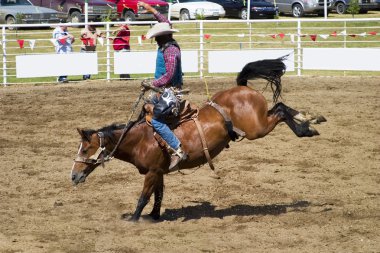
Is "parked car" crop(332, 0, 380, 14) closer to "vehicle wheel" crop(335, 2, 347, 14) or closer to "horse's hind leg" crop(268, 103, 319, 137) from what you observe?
"vehicle wheel" crop(335, 2, 347, 14)

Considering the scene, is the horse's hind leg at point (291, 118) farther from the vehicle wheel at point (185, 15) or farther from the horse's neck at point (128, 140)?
the vehicle wheel at point (185, 15)

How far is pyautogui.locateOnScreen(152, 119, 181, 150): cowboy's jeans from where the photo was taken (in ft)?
25.7

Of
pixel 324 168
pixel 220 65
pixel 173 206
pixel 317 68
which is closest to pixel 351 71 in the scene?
pixel 317 68

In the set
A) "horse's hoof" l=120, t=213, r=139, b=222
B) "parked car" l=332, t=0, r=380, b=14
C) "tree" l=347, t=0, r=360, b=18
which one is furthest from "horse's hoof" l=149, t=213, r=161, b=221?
"parked car" l=332, t=0, r=380, b=14

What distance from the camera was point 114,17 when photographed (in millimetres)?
29578

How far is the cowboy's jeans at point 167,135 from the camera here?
25.7 ft

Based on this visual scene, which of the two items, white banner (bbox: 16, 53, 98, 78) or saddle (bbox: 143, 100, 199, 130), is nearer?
saddle (bbox: 143, 100, 199, 130)

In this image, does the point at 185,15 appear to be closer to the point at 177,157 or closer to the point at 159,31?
the point at 159,31

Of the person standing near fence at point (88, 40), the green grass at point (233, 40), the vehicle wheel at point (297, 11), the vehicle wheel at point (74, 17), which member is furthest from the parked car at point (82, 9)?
the person standing near fence at point (88, 40)

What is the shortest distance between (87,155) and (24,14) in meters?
20.7

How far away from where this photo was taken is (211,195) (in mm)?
9039

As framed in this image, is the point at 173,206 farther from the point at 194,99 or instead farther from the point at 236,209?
the point at 194,99

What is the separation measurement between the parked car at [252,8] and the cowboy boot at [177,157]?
23.7 metres

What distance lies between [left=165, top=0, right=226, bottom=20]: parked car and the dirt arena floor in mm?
16596
